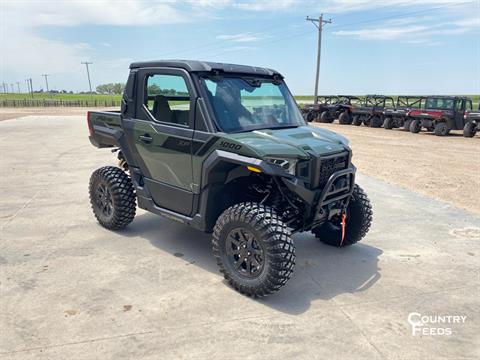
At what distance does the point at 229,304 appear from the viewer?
3.50m

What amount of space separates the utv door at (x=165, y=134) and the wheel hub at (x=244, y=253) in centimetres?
70

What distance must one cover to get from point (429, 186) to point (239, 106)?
5899mm

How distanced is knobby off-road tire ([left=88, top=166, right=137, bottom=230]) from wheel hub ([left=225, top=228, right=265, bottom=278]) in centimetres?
178

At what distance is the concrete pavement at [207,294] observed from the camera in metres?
2.92

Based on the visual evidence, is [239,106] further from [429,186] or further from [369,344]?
[429,186]

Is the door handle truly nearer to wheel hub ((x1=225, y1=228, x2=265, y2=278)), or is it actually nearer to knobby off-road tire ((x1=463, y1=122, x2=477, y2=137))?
wheel hub ((x1=225, y1=228, x2=265, y2=278))

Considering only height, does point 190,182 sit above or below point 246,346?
above

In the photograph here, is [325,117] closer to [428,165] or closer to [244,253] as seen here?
[428,165]

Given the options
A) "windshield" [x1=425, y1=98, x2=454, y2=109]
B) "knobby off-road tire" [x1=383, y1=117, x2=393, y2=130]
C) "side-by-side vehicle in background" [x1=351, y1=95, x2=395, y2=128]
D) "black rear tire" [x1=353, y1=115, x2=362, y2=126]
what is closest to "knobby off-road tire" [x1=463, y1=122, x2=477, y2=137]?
"windshield" [x1=425, y1=98, x2=454, y2=109]

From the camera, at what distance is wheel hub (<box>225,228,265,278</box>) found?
357 cm

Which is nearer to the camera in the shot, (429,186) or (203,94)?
(203,94)

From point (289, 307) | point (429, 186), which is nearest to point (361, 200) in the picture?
point (289, 307)

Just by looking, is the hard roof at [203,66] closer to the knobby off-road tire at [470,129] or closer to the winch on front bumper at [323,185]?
the winch on front bumper at [323,185]

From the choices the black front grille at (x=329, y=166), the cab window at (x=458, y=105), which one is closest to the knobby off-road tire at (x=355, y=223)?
the black front grille at (x=329, y=166)
